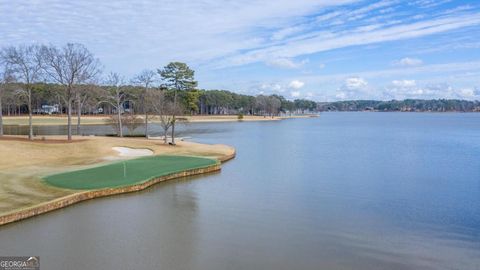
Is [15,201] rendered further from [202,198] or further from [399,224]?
[399,224]

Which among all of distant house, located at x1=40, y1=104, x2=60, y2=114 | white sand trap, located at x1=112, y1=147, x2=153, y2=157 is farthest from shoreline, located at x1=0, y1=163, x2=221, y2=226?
distant house, located at x1=40, y1=104, x2=60, y2=114

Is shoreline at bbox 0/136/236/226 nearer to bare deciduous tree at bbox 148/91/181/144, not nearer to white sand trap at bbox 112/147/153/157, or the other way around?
white sand trap at bbox 112/147/153/157

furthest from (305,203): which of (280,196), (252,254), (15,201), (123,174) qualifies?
(15,201)

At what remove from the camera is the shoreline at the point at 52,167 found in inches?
746

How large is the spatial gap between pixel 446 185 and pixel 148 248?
20272 millimetres

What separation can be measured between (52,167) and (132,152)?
1016 centimetres

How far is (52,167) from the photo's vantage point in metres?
28.3

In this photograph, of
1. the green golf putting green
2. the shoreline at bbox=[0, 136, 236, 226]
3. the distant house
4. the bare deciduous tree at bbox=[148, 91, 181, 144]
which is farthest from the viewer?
the distant house

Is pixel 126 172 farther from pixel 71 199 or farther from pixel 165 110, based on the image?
pixel 165 110

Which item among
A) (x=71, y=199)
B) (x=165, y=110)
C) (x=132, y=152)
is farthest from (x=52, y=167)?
(x=165, y=110)

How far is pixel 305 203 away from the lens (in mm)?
21578

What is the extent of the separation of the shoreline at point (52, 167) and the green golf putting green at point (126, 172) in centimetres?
57

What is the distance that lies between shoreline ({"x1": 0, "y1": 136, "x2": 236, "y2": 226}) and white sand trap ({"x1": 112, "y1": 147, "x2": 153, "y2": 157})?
0.47 m

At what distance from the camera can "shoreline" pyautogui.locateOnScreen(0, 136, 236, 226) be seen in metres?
18.9
